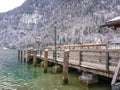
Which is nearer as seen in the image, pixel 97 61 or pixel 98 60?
pixel 98 60

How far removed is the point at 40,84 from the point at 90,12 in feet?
549

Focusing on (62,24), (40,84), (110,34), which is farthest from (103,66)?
(62,24)

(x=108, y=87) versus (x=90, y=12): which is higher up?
(x=90, y=12)

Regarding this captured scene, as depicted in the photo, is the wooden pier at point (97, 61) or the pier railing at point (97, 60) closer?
the wooden pier at point (97, 61)

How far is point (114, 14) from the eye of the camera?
158000 mm

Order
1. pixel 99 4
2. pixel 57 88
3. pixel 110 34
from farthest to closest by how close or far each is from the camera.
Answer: pixel 99 4, pixel 110 34, pixel 57 88

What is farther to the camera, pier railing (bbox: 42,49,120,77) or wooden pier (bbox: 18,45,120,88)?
pier railing (bbox: 42,49,120,77)

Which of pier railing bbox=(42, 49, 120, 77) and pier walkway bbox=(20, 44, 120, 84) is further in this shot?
pier railing bbox=(42, 49, 120, 77)

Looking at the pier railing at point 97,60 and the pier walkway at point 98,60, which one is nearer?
the pier walkway at point 98,60

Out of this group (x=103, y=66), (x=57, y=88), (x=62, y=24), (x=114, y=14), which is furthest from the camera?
(x=62, y=24)

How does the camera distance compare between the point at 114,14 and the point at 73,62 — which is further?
the point at 114,14

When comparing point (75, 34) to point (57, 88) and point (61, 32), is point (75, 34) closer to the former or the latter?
point (61, 32)

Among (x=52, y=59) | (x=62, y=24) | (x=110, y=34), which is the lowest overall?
(x=52, y=59)

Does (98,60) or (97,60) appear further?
(97,60)
